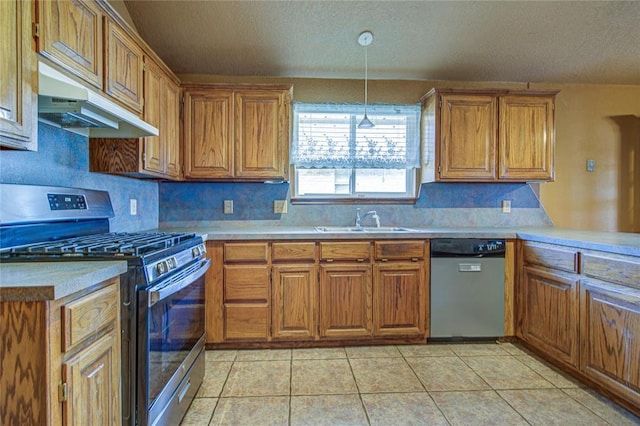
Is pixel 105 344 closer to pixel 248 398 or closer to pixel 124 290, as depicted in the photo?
pixel 124 290

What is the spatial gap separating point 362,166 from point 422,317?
1.42m

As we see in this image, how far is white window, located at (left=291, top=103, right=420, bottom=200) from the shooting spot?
3127 millimetres

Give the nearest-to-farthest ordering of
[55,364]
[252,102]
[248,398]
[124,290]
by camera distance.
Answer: [55,364]
[124,290]
[248,398]
[252,102]

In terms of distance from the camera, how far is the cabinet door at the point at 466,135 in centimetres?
289

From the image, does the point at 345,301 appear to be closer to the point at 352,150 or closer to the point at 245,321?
the point at 245,321

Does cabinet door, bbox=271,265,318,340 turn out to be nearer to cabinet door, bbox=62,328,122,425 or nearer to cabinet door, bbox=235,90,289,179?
cabinet door, bbox=235,90,289,179

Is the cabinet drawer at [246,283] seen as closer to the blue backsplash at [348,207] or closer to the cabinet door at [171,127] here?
the blue backsplash at [348,207]

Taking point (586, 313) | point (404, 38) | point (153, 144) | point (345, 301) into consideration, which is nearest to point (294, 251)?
point (345, 301)

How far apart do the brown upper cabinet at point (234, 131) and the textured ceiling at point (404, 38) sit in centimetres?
41

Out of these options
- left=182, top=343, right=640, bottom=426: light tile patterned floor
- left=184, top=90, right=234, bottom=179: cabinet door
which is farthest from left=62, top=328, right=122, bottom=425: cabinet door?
left=184, top=90, right=234, bottom=179: cabinet door

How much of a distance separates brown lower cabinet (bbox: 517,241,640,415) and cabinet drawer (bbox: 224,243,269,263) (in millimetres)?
1992

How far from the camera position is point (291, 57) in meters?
2.97

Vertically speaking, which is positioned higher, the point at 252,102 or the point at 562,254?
the point at 252,102

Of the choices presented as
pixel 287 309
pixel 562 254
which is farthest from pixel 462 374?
pixel 287 309
